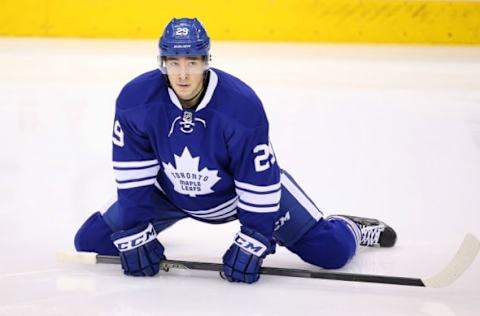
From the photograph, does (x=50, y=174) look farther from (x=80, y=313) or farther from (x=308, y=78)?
(x=308, y=78)

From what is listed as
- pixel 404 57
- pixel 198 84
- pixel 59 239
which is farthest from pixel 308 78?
pixel 198 84

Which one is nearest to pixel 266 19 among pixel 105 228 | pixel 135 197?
pixel 105 228

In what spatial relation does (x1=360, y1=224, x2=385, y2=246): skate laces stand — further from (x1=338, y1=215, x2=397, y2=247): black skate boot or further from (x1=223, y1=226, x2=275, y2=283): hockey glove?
(x1=223, y1=226, x2=275, y2=283): hockey glove

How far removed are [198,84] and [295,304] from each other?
0.69m

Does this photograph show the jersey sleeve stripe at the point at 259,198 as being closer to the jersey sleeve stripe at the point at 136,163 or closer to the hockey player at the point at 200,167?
the hockey player at the point at 200,167

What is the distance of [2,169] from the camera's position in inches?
179

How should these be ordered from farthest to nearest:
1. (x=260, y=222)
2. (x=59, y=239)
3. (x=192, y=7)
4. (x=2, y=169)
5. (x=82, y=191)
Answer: (x=192, y=7) < (x=2, y=169) < (x=82, y=191) < (x=59, y=239) < (x=260, y=222)

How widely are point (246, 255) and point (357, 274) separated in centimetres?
35

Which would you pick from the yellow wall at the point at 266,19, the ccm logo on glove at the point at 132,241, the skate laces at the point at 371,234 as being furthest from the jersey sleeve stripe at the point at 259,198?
the yellow wall at the point at 266,19

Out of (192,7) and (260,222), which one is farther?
(192,7)

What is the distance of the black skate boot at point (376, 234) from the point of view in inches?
137

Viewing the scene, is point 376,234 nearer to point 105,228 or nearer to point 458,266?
point 458,266

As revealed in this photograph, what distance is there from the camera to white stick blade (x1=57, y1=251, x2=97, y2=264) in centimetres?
309

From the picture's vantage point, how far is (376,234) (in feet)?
11.5
